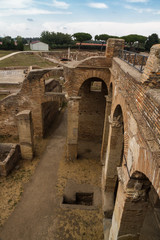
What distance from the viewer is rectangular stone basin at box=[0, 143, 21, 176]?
27.8ft

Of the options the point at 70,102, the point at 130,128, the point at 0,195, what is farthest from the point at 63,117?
the point at 130,128

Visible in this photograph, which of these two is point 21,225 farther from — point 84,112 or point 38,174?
point 84,112

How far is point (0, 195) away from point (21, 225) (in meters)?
1.83

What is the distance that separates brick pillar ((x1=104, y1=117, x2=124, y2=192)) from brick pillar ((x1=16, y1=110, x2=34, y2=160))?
14.7 feet

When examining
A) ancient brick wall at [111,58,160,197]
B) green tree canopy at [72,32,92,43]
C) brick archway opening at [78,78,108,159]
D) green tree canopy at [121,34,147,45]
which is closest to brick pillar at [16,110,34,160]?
brick archway opening at [78,78,108,159]

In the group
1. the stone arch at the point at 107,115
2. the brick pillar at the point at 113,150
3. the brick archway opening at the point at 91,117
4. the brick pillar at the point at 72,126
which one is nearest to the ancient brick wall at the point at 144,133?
the brick pillar at the point at 113,150

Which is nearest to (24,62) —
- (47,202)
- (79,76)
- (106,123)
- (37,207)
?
(79,76)

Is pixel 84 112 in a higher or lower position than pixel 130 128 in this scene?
lower

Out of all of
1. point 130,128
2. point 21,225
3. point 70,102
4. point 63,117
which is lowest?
point 21,225

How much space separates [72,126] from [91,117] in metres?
2.71

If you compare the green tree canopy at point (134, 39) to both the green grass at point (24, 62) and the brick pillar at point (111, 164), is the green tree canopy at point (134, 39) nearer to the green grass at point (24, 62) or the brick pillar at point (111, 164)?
the green grass at point (24, 62)

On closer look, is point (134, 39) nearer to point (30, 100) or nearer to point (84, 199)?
point (30, 100)

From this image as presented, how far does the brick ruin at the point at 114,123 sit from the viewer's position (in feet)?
9.93

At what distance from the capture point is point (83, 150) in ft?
36.7
